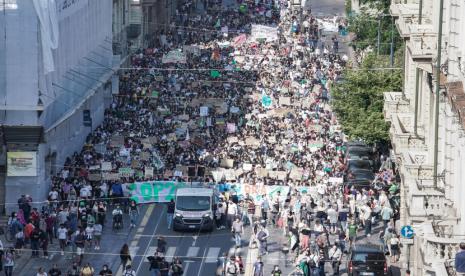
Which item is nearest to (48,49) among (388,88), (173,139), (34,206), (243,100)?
(34,206)

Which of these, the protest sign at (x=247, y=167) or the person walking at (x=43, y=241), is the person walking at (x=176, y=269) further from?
the protest sign at (x=247, y=167)

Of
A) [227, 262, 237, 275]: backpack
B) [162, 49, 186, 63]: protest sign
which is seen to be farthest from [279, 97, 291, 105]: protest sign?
[227, 262, 237, 275]: backpack

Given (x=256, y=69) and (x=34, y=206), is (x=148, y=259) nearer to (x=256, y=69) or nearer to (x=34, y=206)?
(x=34, y=206)

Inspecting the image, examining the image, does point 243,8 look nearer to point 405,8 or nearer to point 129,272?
point 405,8

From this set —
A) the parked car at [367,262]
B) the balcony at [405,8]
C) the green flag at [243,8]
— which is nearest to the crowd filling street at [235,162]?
the parked car at [367,262]

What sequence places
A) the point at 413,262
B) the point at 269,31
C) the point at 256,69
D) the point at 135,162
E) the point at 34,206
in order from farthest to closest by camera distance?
1. the point at 269,31
2. the point at 256,69
3. the point at 135,162
4. the point at 34,206
5. the point at 413,262

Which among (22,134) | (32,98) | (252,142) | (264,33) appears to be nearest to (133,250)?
(22,134)

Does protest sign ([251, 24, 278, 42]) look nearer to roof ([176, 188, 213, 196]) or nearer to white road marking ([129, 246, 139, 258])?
roof ([176, 188, 213, 196])
